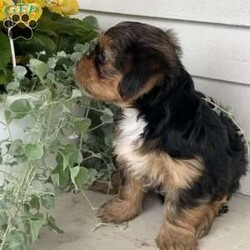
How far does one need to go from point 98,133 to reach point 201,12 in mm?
740

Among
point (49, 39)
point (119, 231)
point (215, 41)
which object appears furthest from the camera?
point (215, 41)

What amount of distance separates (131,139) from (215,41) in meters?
0.71

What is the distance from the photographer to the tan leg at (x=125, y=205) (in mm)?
2086

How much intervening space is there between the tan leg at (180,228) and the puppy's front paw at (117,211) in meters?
0.22

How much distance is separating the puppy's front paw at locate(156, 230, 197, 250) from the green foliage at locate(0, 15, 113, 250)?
362mm

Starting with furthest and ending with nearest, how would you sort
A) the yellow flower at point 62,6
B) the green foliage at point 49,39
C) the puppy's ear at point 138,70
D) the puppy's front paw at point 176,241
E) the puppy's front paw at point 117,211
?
the yellow flower at point 62,6 → the puppy's front paw at point 117,211 → the green foliage at point 49,39 → the puppy's front paw at point 176,241 → the puppy's ear at point 138,70

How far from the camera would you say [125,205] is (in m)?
2.11

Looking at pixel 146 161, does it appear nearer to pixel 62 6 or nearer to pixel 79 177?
pixel 79 177

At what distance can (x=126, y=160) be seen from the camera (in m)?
1.97

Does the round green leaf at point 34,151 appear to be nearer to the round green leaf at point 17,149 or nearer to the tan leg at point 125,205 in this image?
the round green leaf at point 17,149

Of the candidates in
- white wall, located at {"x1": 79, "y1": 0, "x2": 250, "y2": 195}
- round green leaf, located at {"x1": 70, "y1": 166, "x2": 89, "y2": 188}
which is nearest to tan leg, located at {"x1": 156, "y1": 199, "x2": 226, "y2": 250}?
round green leaf, located at {"x1": 70, "y1": 166, "x2": 89, "y2": 188}

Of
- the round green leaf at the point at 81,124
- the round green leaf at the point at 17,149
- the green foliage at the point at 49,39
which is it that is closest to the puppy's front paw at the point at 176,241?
the round green leaf at the point at 81,124

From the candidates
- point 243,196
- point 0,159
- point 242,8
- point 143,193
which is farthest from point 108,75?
point 243,196

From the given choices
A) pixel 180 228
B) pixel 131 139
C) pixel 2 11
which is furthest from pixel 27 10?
pixel 180 228
